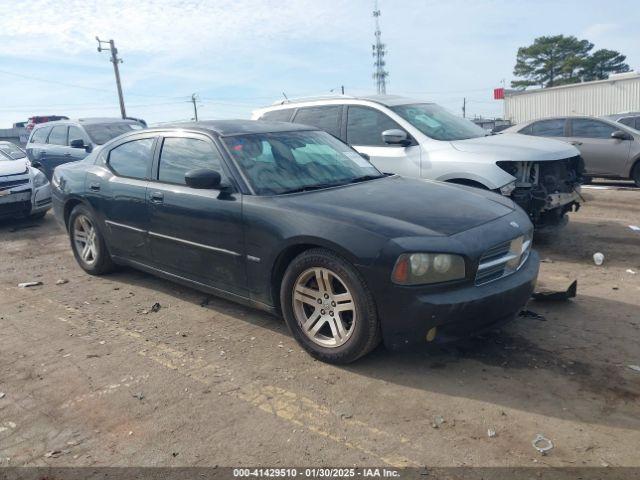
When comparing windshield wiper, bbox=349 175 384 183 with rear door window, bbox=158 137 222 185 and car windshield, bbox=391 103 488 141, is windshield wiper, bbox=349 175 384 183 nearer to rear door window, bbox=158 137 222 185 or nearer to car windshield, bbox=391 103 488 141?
rear door window, bbox=158 137 222 185

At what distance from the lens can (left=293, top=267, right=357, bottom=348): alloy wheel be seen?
3658 millimetres

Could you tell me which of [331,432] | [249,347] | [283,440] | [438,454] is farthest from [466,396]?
[249,347]

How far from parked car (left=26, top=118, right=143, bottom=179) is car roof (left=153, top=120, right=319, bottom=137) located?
23.6 feet

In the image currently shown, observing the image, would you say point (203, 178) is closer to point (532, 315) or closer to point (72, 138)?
point (532, 315)

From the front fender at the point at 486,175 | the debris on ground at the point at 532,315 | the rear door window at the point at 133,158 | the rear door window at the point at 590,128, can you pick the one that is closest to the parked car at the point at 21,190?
the rear door window at the point at 133,158

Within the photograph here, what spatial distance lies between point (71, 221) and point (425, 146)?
417cm

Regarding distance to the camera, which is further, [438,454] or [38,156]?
[38,156]

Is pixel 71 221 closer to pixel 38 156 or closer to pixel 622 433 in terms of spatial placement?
pixel 622 433

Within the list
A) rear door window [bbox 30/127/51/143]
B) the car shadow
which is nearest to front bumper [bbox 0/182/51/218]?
rear door window [bbox 30/127/51/143]

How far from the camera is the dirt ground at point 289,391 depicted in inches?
113

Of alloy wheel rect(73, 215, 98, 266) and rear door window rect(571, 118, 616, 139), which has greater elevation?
rear door window rect(571, 118, 616, 139)

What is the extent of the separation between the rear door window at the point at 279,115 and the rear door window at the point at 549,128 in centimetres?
626

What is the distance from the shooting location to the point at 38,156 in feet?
42.5

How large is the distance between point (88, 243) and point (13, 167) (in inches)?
179
